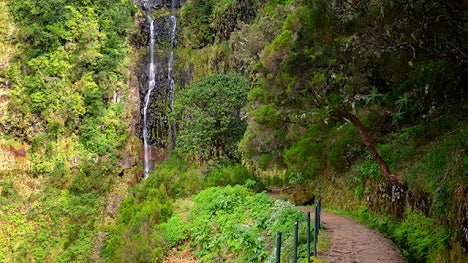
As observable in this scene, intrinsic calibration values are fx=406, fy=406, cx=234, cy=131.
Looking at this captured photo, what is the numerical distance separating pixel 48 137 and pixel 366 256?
78.3 feet

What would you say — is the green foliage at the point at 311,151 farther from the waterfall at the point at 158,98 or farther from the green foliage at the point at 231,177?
the waterfall at the point at 158,98

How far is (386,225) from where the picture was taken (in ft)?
33.2

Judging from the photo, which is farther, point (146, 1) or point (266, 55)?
point (146, 1)

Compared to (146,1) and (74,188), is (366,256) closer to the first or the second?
(74,188)

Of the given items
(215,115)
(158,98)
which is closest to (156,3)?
(158,98)

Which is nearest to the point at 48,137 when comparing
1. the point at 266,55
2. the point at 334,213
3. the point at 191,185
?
the point at 191,185

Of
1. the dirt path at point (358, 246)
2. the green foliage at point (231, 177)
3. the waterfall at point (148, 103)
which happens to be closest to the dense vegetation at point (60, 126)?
the waterfall at point (148, 103)

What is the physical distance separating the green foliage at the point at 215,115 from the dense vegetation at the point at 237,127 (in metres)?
0.09

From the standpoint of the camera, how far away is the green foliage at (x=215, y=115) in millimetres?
22250

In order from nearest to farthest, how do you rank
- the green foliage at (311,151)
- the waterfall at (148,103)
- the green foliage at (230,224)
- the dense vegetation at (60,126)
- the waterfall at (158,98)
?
the green foliage at (230,224)
the green foliage at (311,151)
the dense vegetation at (60,126)
the waterfall at (148,103)
the waterfall at (158,98)

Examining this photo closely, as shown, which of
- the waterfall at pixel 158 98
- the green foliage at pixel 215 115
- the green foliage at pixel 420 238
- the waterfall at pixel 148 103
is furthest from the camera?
the waterfall at pixel 158 98

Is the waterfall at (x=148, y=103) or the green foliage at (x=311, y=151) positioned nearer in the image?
the green foliage at (x=311, y=151)

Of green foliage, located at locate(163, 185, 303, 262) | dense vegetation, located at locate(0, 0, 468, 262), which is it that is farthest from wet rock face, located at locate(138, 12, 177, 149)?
green foliage, located at locate(163, 185, 303, 262)

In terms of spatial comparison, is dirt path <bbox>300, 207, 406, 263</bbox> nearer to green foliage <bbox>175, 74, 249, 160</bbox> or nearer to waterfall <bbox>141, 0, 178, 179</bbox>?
green foliage <bbox>175, 74, 249, 160</bbox>
